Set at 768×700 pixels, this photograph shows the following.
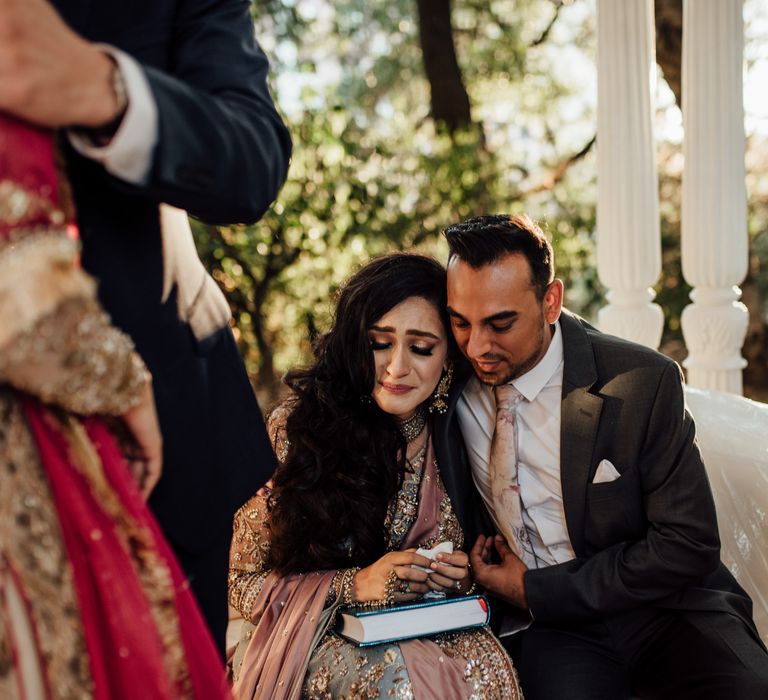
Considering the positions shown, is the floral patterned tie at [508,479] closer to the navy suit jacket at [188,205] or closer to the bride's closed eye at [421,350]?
the bride's closed eye at [421,350]

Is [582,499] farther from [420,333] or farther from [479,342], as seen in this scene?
[420,333]

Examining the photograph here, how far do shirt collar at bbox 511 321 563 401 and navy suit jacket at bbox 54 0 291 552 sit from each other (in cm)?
165

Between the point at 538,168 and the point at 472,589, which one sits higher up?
the point at 538,168

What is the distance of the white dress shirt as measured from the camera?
108 inches

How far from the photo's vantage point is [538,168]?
10961 millimetres

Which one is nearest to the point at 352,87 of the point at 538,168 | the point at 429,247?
the point at 538,168

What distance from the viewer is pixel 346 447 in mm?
2678

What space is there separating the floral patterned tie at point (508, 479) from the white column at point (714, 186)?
8.11 feet

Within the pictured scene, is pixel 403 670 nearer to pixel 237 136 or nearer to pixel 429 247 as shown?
pixel 237 136

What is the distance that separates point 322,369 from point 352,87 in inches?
350

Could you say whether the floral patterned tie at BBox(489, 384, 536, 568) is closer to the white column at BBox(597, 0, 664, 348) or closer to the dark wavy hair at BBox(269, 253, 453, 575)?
the dark wavy hair at BBox(269, 253, 453, 575)

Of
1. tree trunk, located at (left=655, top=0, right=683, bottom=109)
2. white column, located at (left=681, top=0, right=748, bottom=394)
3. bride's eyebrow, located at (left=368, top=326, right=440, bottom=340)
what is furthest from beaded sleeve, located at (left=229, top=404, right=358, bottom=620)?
tree trunk, located at (left=655, top=0, right=683, bottom=109)

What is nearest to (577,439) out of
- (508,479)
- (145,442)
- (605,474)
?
(605,474)

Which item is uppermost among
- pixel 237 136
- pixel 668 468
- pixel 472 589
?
pixel 237 136
